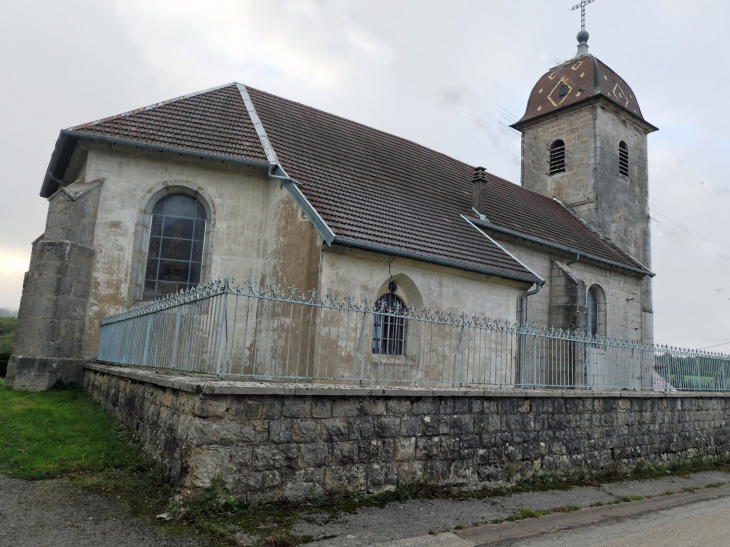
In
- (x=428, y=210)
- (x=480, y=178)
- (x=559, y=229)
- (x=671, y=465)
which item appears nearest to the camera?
(x=671, y=465)

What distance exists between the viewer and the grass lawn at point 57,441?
21.5 ft

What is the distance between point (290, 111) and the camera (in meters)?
15.8

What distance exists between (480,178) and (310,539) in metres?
13.7

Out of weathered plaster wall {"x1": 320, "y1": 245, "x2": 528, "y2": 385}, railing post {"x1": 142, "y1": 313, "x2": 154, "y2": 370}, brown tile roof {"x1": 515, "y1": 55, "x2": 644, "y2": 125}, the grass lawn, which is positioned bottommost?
the grass lawn

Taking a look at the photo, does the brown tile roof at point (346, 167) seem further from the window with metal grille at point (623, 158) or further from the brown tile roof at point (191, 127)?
the window with metal grille at point (623, 158)

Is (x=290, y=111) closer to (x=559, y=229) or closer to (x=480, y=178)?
(x=480, y=178)

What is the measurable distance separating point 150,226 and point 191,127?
250 centimetres

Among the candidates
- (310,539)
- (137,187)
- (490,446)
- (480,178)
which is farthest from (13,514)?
(480,178)

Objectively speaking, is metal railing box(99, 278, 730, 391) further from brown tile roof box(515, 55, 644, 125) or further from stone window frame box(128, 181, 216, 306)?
brown tile roof box(515, 55, 644, 125)

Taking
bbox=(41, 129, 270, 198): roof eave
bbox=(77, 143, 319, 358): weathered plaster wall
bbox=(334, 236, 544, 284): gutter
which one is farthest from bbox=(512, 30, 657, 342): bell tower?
bbox=(41, 129, 270, 198): roof eave

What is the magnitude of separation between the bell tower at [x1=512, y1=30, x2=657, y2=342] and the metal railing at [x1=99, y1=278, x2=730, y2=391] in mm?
11299

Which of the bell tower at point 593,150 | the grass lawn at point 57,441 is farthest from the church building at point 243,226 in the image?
the bell tower at point 593,150

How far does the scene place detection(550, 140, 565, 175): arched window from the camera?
82.9 feet

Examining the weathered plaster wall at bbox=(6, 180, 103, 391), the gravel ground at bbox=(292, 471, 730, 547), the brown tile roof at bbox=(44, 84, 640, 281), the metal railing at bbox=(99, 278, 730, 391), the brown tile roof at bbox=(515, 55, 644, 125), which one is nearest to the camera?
the gravel ground at bbox=(292, 471, 730, 547)
